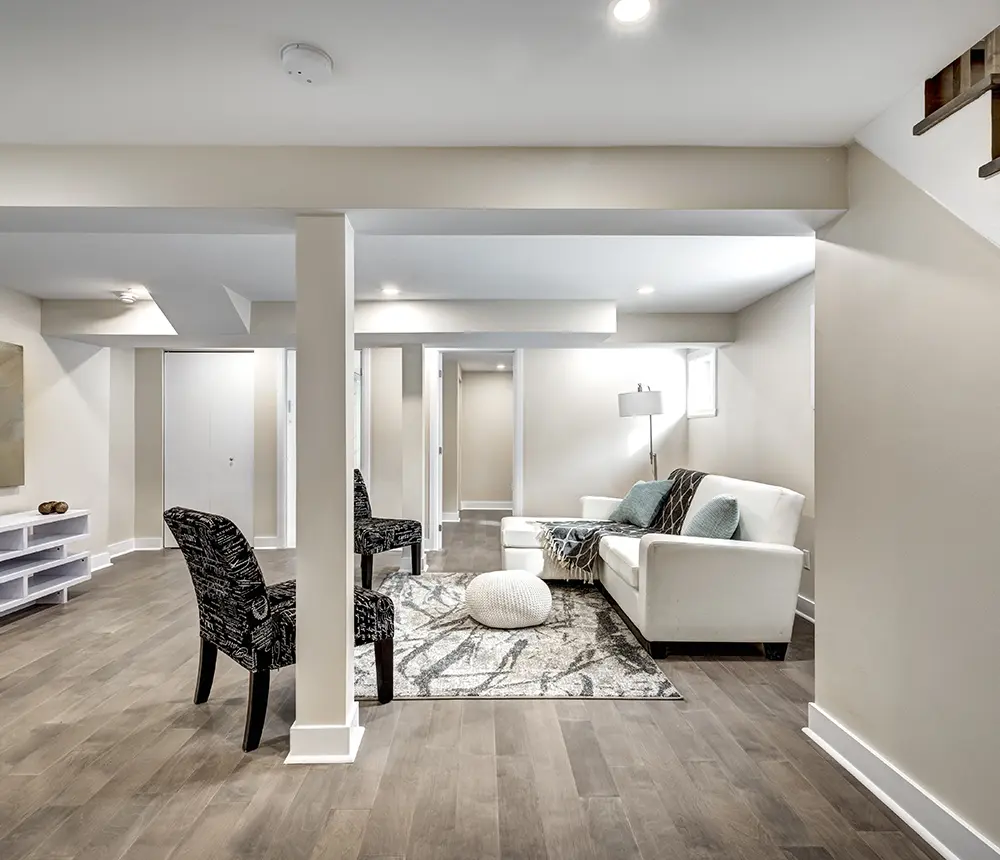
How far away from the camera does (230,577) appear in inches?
95.1

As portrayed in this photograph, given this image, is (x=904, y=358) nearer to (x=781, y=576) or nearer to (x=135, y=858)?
(x=781, y=576)

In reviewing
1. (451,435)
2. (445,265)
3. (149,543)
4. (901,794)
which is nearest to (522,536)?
(445,265)

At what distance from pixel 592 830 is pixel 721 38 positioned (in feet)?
7.55

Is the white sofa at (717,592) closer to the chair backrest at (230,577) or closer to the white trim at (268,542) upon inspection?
the chair backrest at (230,577)

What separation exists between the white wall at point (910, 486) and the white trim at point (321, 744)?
6.15 feet

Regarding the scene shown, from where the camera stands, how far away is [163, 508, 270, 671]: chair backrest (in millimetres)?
2412

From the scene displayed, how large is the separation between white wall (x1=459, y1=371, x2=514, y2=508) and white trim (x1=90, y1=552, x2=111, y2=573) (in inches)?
209

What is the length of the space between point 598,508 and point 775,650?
8.17 ft

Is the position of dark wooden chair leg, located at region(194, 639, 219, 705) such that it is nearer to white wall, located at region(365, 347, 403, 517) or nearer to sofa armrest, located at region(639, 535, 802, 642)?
sofa armrest, located at region(639, 535, 802, 642)

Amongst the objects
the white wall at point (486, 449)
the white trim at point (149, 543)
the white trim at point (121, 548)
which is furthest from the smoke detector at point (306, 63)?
the white wall at point (486, 449)

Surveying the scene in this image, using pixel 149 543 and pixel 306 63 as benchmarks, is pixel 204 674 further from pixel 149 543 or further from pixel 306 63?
pixel 149 543

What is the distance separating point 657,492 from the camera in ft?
17.4

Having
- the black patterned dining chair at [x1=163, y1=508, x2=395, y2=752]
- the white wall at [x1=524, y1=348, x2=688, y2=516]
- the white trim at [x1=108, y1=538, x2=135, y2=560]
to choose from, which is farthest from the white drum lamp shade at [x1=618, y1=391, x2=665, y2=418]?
the white trim at [x1=108, y1=538, x2=135, y2=560]

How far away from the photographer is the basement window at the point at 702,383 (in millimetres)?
6125
